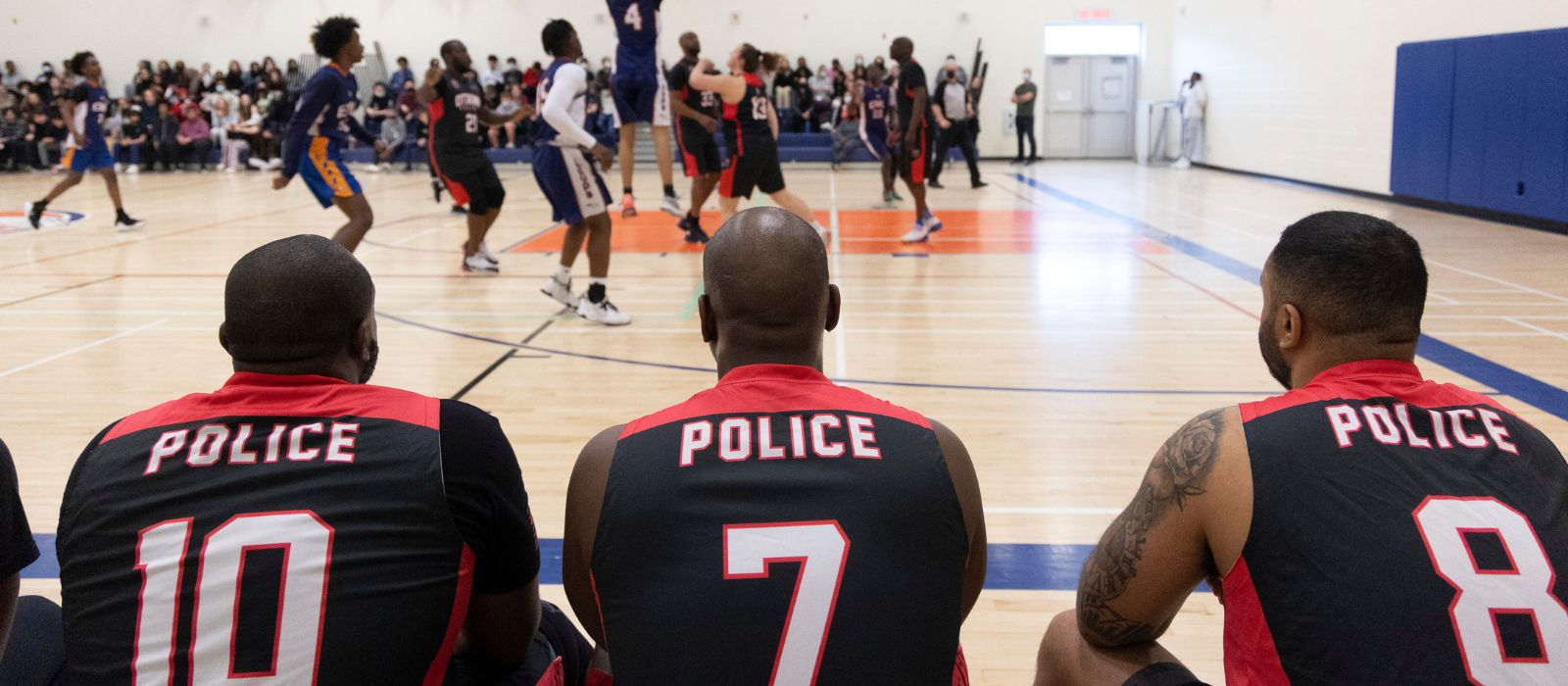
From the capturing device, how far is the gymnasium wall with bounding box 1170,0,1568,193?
13039 mm

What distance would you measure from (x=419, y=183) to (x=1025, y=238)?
1081 centimetres

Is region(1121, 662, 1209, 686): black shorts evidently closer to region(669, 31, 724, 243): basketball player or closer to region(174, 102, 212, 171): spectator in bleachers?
region(669, 31, 724, 243): basketball player

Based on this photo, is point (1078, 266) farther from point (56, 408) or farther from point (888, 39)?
point (888, 39)

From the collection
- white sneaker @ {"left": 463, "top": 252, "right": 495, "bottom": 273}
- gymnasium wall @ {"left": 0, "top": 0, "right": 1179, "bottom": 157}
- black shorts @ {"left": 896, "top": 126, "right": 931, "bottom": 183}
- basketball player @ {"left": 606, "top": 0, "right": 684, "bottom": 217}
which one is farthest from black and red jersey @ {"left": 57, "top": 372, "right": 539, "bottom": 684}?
gymnasium wall @ {"left": 0, "top": 0, "right": 1179, "bottom": 157}

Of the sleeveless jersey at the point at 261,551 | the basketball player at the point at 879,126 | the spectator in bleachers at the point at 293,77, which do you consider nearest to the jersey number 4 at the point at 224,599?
the sleeveless jersey at the point at 261,551

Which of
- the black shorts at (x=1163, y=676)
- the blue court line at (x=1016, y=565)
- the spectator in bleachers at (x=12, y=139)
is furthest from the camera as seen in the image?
the spectator in bleachers at (x=12, y=139)

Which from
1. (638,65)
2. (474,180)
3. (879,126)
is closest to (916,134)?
(638,65)

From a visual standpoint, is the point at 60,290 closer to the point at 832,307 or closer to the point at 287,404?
the point at 287,404

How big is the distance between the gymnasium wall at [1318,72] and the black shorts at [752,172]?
7403 mm

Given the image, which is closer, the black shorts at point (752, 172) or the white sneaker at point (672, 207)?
the black shorts at point (752, 172)

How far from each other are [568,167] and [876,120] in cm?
862

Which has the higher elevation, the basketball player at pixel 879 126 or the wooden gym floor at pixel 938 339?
the basketball player at pixel 879 126

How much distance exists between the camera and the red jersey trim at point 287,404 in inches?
66.4

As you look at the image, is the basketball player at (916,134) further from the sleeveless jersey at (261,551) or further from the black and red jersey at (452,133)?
the sleeveless jersey at (261,551)
